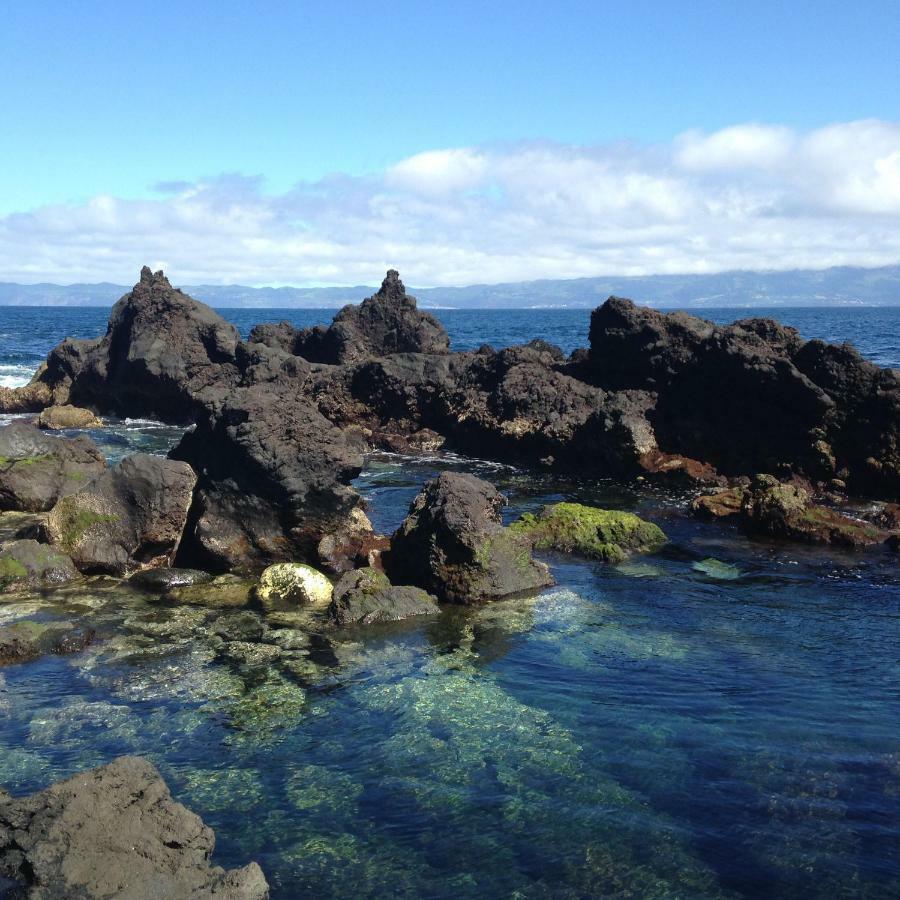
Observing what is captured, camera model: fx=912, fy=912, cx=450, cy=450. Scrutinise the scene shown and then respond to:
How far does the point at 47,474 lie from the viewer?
79.5 ft

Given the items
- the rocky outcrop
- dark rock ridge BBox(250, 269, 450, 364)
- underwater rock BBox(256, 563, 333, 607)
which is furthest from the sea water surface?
dark rock ridge BBox(250, 269, 450, 364)

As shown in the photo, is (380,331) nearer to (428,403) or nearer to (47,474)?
(428,403)

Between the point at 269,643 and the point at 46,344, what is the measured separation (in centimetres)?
8396

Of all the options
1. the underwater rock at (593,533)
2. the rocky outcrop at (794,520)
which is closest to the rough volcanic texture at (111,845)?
the underwater rock at (593,533)

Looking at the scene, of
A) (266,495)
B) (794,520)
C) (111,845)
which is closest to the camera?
(111,845)

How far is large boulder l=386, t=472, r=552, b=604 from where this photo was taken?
17.3m

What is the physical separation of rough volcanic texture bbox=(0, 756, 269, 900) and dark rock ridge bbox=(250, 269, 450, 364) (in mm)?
39415

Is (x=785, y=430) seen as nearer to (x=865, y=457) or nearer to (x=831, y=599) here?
(x=865, y=457)

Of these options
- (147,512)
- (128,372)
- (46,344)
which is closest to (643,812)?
(147,512)

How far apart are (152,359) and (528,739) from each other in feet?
121

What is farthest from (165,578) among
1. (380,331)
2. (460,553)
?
(380,331)

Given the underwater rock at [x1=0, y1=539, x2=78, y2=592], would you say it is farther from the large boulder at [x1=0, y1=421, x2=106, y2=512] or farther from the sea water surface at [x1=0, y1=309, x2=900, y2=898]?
the large boulder at [x1=0, y1=421, x2=106, y2=512]

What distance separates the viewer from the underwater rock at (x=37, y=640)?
13.8 metres

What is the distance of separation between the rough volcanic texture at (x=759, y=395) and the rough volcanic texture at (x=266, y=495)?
50.0 feet
